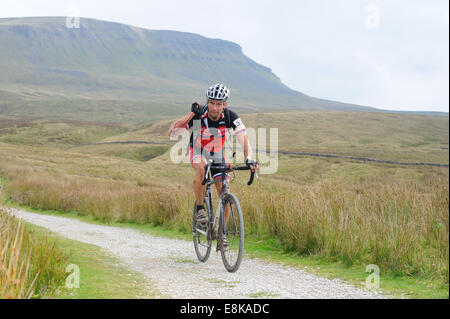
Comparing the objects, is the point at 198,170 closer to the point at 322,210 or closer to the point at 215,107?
the point at 215,107

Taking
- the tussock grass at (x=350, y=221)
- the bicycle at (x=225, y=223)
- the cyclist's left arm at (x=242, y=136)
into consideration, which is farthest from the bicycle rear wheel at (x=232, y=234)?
the tussock grass at (x=350, y=221)

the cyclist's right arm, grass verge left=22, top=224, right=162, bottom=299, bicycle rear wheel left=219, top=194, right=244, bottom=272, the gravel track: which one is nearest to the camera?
grass verge left=22, top=224, right=162, bottom=299

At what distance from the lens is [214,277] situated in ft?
20.8

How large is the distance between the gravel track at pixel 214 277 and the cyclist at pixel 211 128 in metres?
0.96

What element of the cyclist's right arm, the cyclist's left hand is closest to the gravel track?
the cyclist's left hand

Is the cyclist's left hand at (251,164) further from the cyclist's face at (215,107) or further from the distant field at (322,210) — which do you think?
the distant field at (322,210)

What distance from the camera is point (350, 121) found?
119062mm

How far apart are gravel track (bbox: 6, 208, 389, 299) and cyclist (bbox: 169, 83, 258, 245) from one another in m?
0.96

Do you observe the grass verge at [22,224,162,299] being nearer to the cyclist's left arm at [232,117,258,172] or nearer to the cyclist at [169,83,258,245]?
the cyclist at [169,83,258,245]

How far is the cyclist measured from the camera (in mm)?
6805

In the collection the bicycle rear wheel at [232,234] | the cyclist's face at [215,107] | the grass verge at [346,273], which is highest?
the cyclist's face at [215,107]

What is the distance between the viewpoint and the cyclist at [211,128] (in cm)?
680

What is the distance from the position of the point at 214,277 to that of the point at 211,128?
215cm
